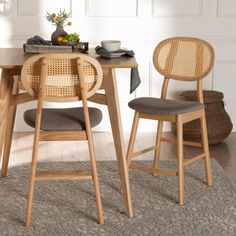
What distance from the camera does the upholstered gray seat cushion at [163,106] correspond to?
3.41 metres

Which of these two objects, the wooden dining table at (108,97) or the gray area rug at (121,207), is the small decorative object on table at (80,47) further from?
the gray area rug at (121,207)

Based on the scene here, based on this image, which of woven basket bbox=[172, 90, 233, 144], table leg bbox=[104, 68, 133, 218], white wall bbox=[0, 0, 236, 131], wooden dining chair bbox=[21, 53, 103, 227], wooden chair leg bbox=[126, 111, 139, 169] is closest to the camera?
wooden dining chair bbox=[21, 53, 103, 227]

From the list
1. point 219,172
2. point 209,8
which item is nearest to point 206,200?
point 219,172

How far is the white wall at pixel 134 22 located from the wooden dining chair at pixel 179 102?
1.11m

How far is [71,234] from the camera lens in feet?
10.0

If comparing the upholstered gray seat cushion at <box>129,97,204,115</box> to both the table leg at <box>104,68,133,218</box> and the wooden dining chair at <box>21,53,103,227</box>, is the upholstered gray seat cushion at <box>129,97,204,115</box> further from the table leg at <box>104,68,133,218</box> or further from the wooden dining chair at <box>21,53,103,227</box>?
the wooden dining chair at <box>21,53,103,227</box>

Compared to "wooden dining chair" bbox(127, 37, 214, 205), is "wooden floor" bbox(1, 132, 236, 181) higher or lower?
lower

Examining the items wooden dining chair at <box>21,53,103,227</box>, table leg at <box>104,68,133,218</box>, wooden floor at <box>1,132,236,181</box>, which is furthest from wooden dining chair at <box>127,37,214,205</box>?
wooden floor at <box>1,132,236,181</box>

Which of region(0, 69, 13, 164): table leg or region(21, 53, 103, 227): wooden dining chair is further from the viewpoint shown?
region(0, 69, 13, 164): table leg

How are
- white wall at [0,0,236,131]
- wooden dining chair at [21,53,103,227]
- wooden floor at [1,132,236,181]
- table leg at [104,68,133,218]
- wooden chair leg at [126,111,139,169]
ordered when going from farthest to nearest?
1. white wall at [0,0,236,131]
2. wooden floor at [1,132,236,181]
3. wooden chair leg at [126,111,139,169]
4. table leg at [104,68,133,218]
5. wooden dining chair at [21,53,103,227]

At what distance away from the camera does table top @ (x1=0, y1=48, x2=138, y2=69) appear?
10.4ft

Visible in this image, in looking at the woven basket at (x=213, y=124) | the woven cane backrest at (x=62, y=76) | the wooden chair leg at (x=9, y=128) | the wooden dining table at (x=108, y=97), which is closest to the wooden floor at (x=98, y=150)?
the woven basket at (x=213, y=124)

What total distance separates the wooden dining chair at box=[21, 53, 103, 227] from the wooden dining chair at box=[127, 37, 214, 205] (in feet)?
1.35

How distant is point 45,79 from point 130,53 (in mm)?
636
